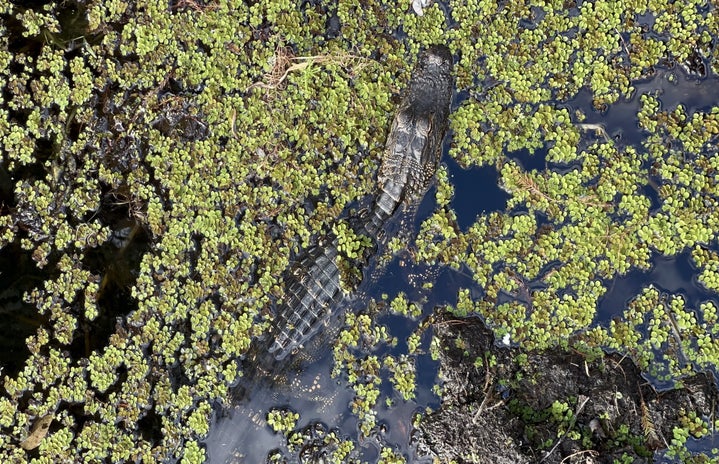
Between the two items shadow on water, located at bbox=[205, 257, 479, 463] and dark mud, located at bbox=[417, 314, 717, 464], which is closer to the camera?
dark mud, located at bbox=[417, 314, 717, 464]

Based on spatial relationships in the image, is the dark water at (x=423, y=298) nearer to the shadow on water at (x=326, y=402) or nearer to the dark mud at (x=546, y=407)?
the shadow on water at (x=326, y=402)

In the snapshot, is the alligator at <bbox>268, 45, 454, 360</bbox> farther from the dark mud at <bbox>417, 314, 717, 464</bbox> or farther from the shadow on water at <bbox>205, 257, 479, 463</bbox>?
the dark mud at <bbox>417, 314, 717, 464</bbox>

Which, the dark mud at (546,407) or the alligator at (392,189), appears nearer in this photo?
the dark mud at (546,407)

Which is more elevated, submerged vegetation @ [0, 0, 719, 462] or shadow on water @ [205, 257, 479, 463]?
submerged vegetation @ [0, 0, 719, 462]

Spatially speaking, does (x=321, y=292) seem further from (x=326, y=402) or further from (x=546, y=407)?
(x=546, y=407)

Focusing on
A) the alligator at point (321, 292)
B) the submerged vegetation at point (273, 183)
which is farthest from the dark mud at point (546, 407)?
the alligator at point (321, 292)

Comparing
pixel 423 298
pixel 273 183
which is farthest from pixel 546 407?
pixel 273 183

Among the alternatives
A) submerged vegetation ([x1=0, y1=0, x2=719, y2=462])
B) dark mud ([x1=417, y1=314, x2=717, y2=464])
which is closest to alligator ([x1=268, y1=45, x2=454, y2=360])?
submerged vegetation ([x1=0, y1=0, x2=719, y2=462])

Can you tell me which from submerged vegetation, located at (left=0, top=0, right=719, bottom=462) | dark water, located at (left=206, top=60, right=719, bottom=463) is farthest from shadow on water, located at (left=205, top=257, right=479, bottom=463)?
submerged vegetation, located at (left=0, top=0, right=719, bottom=462)
